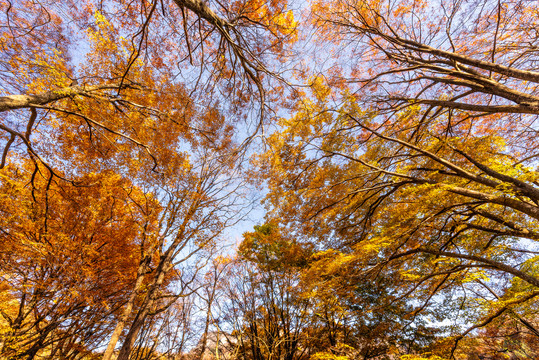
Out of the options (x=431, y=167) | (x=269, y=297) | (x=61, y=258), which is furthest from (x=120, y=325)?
(x=431, y=167)

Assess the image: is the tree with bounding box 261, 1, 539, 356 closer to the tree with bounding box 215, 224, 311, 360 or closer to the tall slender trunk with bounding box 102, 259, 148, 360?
the tree with bounding box 215, 224, 311, 360

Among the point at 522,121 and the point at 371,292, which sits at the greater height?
the point at 522,121

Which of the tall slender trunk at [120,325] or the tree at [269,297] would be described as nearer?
the tall slender trunk at [120,325]

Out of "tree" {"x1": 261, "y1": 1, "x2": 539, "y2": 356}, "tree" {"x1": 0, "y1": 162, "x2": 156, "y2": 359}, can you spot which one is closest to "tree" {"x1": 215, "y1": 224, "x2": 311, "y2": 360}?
"tree" {"x1": 261, "y1": 1, "x2": 539, "y2": 356}

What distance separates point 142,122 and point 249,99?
4.25 m

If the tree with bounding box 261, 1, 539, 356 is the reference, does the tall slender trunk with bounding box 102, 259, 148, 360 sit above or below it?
below

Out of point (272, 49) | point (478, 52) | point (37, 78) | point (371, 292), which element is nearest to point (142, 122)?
point (37, 78)

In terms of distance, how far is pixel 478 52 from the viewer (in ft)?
13.5

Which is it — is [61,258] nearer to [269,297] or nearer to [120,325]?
[120,325]

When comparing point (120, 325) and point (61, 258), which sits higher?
point (61, 258)

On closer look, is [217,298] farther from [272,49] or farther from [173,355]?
[272,49]

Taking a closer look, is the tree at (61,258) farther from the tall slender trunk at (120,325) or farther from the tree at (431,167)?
the tree at (431,167)

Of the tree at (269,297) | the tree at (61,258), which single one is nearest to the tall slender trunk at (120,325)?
the tree at (61,258)

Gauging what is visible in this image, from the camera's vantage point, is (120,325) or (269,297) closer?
(120,325)
